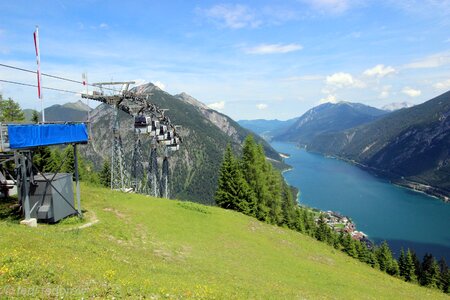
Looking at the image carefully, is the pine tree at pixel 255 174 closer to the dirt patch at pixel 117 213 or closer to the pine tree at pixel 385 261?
the dirt patch at pixel 117 213

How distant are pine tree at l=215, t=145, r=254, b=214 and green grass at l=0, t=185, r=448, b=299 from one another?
11483mm

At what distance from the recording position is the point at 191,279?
1719 centimetres

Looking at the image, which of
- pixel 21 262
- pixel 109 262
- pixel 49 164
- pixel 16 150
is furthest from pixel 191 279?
pixel 49 164

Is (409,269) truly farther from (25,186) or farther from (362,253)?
(25,186)

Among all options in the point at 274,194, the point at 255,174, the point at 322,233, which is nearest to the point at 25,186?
the point at 255,174

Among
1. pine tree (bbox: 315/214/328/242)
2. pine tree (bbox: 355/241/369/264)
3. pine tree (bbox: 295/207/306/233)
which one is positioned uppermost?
pine tree (bbox: 295/207/306/233)

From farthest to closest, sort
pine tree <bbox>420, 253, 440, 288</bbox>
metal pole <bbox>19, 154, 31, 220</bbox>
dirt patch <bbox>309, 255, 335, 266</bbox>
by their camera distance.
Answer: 1. pine tree <bbox>420, 253, 440, 288</bbox>
2. dirt patch <bbox>309, 255, 335, 266</bbox>
3. metal pole <bbox>19, 154, 31, 220</bbox>

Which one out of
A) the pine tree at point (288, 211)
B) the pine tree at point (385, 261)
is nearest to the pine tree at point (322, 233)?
the pine tree at point (288, 211)

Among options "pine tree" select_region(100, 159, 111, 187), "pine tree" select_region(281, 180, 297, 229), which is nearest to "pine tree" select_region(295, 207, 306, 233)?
"pine tree" select_region(281, 180, 297, 229)

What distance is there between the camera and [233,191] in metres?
53.4

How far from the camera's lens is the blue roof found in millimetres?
19531

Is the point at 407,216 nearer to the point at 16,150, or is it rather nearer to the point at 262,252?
the point at 262,252

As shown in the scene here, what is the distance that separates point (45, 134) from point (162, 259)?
36.8 feet

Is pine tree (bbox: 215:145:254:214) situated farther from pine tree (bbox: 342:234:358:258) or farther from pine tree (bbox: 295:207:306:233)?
pine tree (bbox: 342:234:358:258)
